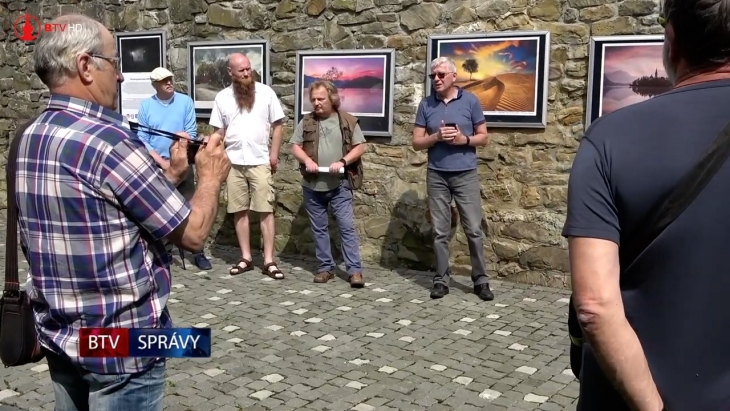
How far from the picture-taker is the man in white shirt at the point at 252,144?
684 centimetres

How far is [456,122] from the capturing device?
234 inches

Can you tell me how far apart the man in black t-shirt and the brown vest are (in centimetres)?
480

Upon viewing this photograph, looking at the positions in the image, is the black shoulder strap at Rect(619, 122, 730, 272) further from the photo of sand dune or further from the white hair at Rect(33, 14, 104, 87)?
the photo of sand dune

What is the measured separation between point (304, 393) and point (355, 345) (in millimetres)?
880

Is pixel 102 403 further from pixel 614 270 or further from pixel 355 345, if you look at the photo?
pixel 355 345

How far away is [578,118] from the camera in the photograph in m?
6.25

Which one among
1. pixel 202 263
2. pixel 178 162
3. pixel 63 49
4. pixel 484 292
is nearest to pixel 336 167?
pixel 484 292

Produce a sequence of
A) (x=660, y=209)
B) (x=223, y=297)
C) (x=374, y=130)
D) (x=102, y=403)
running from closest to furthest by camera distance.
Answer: (x=660, y=209), (x=102, y=403), (x=223, y=297), (x=374, y=130)

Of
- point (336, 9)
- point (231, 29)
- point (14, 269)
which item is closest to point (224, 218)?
point (231, 29)

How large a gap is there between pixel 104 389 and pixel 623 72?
5.06 meters

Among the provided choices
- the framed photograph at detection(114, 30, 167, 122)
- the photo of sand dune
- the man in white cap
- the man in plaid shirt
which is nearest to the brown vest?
Answer: the photo of sand dune

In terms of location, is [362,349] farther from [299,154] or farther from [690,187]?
[690,187]

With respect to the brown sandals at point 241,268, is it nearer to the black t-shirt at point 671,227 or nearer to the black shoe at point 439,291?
the black shoe at point 439,291

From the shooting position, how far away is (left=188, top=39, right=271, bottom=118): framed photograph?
24.8ft
